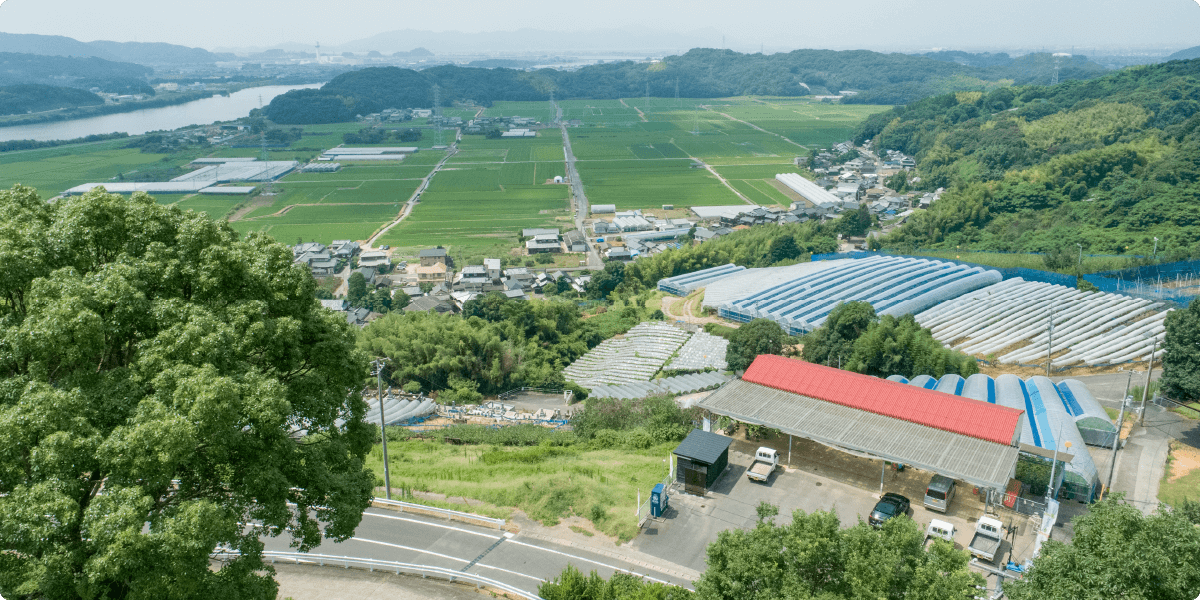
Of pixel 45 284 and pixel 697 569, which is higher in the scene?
pixel 45 284

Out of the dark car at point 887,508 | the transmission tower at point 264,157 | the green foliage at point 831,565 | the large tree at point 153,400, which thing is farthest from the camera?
the transmission tower at point 264,157

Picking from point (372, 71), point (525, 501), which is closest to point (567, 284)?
point (525, 501)

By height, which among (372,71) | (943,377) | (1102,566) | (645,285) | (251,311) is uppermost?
(372,71)

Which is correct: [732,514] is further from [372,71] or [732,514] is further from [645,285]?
[372,71]

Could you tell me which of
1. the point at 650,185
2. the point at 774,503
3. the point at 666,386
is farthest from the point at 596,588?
the point at 650,185

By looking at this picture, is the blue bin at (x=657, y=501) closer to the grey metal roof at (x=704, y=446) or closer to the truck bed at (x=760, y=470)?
the grey metal roof at (x=704, y=446)

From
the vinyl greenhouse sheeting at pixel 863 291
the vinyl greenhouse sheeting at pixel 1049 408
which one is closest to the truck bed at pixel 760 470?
the vinyl greenhouse sheeting at pixel 1049 408
